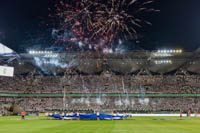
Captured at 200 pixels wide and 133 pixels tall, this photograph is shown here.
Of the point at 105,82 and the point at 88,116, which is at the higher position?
the point at 105,82

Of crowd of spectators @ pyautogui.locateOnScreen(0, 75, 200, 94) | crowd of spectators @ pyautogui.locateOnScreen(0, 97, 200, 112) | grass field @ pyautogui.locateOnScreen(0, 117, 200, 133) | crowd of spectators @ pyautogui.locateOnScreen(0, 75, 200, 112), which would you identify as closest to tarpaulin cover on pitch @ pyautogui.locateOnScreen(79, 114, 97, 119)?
grass field @ pyautogui.locateOnScreen(0, 117, 200, 133)

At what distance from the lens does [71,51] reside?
65.6 m

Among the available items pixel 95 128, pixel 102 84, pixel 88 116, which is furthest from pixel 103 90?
pixel 95 128

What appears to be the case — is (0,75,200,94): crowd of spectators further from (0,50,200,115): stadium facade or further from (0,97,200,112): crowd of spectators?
(0,97,200,112): crowd of spectators

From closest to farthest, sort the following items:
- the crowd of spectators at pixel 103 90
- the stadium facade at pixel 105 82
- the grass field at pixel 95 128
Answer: the grass field at pixel 95 128 < the crowd of spectators at pixel 103 90 < the stadium facade at pixel 105 82

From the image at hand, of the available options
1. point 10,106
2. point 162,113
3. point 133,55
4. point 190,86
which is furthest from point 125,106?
point 10,106

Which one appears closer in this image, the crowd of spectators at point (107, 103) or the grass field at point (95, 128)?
the grass field at point (95, 128)

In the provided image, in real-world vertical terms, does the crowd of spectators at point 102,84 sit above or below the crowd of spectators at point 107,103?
above

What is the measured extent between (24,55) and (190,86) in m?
52.7

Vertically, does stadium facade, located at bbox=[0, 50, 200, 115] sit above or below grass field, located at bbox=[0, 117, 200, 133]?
above

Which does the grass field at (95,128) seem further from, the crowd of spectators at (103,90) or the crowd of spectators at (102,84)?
the crowd of spectators at (102,84)

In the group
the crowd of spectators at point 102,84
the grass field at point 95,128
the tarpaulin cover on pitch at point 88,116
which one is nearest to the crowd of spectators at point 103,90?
the crowd of spectators at point 102,84

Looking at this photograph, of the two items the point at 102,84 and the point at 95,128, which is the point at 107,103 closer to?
the point at 102,84

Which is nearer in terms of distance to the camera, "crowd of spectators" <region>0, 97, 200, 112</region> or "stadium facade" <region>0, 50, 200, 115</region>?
"crowd of spectators" <region>0, 97, 200, 112</region>
